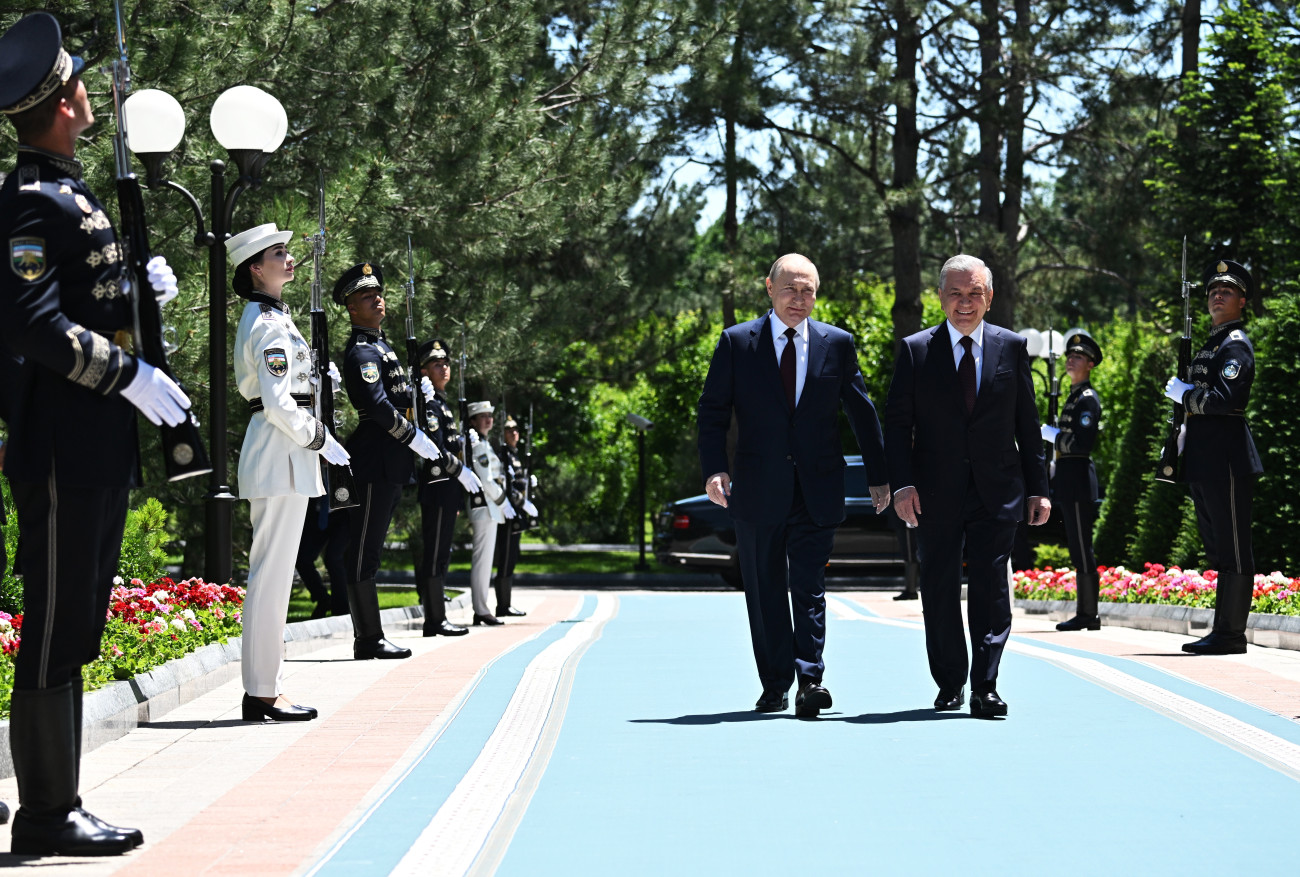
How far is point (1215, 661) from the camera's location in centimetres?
1068

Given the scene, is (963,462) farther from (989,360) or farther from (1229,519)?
(1229,519)

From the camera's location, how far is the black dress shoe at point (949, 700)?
327 inches

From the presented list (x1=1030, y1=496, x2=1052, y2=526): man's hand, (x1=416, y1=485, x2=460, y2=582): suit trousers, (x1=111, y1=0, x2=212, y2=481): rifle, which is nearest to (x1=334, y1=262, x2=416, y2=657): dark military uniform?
(x1=416, y1=485, x2=460, y2=582): suit trousers

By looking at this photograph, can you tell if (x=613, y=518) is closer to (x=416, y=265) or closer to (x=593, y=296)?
(x=593, y=296)

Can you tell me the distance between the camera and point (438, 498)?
1346 cm

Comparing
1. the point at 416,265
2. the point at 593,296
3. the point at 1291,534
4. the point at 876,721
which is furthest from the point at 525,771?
the point at 593,296

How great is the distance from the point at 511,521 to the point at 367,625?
515cm

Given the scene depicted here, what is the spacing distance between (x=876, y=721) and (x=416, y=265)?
38.6 ft

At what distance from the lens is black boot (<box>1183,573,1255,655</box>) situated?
11109 millimetres

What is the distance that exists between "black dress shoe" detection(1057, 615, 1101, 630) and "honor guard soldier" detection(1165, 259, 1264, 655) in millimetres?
3101

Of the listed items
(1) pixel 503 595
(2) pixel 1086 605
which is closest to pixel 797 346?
(2) pixel 1086 605

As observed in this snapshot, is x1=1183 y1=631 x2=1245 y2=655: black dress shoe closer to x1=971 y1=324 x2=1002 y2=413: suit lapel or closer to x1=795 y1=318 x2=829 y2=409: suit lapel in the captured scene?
x1=971 y1=324 x2=1002 y2=413: suit lapel

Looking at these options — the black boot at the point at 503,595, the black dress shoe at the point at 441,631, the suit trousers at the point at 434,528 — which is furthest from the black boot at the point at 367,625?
the black boot at the point at 503,595

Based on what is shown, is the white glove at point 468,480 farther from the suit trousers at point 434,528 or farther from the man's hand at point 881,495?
the man's hand at point 881,495
